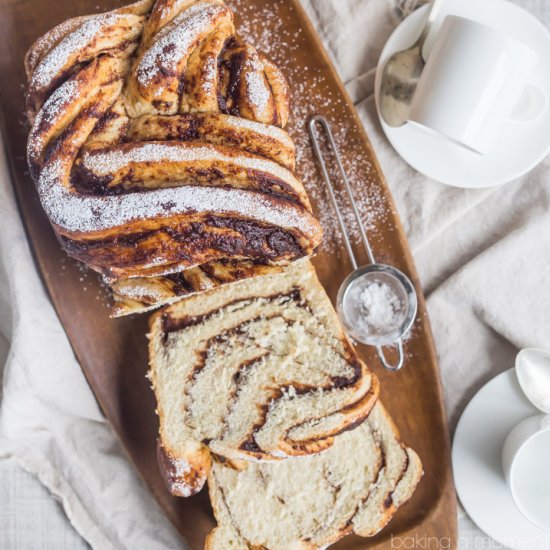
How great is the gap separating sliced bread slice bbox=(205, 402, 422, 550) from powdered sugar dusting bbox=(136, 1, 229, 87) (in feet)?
3.54

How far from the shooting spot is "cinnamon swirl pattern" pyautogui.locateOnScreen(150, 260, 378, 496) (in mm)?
1952

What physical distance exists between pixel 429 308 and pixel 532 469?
543 millimetres

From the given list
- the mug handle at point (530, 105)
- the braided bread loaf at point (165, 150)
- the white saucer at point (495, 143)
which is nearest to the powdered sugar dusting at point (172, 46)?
the braided bread loaf at point (165, 150)

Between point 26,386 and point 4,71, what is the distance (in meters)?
0.93

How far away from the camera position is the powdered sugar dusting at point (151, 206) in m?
1.66

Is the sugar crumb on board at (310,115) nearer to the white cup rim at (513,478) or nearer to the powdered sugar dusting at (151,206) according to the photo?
the powdered sugar dusting at (151,206)

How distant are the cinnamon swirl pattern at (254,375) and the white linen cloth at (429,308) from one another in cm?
29

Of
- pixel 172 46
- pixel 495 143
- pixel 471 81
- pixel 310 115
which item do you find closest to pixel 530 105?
pixel 495 143

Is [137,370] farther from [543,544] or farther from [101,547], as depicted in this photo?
[543,544]

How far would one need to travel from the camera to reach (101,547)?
223cm

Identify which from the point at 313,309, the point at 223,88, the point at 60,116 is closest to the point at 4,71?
the point at 60,116

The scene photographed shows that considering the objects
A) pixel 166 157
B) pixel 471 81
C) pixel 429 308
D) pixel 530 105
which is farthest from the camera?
pixel 429 308

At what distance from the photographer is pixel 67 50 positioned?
67.8 inches

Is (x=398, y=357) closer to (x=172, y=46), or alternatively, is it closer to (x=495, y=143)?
(x=495, y=143)
